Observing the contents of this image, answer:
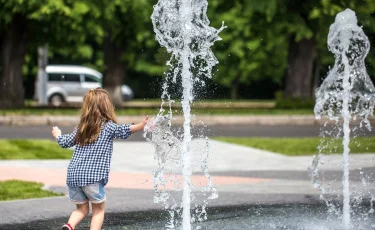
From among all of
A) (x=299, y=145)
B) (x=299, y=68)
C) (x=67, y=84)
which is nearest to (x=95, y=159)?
(x=299, y=145)

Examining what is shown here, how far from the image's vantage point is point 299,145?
65.1ft

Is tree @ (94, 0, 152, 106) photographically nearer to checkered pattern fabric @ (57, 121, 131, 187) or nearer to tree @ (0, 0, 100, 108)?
tree @ (0, 0, 100, 108)

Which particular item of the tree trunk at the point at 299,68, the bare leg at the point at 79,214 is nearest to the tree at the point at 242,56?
the tree trunk at the point at 299,68

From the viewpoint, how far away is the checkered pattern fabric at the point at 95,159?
765 centimetres

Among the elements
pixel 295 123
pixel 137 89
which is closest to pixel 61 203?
pixel 295 123

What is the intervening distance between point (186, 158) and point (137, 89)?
5188 centimetres

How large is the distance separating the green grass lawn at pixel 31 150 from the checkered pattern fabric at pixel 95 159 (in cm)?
961

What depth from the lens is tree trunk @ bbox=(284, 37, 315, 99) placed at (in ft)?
112

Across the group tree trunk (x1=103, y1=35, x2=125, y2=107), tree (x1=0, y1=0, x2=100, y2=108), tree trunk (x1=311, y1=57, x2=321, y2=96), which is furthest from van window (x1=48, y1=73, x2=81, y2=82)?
tree (x1=0, y1=0, x2=100, y2=108)

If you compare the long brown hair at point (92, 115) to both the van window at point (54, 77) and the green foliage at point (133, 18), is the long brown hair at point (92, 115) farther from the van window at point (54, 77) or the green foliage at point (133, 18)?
the van window at point (54, 77)

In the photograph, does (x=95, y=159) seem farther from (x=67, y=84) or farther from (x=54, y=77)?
(x=54, y=77)

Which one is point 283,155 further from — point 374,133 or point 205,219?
point 205,219

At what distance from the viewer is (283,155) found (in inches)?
710

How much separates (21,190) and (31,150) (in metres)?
5.88
